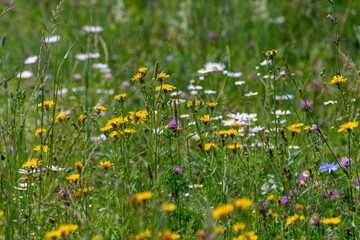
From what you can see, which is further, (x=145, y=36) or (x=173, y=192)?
(x=145, y=36)

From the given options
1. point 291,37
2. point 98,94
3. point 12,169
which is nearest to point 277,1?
point 291,37

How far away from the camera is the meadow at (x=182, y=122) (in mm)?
1471

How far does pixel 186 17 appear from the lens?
14.7ft

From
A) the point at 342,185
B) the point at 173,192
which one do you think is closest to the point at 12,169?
the point at 173,192

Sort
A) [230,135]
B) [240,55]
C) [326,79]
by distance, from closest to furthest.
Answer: [230,135]
[326,79]
[240,55]

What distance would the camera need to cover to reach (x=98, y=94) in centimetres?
353

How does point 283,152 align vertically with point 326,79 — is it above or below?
below

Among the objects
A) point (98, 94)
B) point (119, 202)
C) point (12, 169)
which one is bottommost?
point (98, 94)

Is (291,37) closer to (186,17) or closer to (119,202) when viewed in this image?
(186,17)

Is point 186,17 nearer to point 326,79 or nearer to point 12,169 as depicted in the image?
point 326,79

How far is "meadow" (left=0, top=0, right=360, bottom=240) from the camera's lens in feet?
4.83

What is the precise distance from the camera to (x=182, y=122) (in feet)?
7.18

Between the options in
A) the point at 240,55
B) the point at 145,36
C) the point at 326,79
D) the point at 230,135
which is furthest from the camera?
the point at 145,36

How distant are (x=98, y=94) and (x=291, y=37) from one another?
206 centimetres
